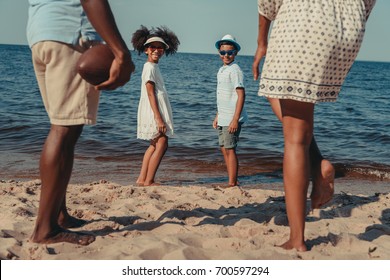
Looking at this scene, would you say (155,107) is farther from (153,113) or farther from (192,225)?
(192,225)

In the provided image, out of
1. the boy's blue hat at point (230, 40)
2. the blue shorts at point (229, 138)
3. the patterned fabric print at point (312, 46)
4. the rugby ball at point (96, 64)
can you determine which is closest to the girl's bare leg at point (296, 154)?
the patterned fabric print at point (312, 46)

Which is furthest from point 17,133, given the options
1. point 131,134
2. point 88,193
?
point 88,193

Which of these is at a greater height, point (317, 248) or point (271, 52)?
point (271, 52)

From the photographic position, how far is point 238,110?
6.26m

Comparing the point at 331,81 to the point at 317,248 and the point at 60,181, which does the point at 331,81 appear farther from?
the point at 60,181

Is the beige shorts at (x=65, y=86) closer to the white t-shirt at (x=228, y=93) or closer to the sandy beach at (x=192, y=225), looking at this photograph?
→ the sandy beach at (x=192, y=225)

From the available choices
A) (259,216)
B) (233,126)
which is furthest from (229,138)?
(259,216)

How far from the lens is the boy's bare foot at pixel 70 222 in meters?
3.62

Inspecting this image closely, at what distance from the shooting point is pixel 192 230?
3.56 m

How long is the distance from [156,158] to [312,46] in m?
3.78

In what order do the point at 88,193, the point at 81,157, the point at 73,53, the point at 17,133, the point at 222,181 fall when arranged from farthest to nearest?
the point at 17,133 → the point at 81,157 → the point at 222,181 → the point at 88,193 → the point at 73,53

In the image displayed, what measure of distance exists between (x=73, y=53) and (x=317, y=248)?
1879 millimetres

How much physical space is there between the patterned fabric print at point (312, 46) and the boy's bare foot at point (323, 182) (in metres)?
0.49

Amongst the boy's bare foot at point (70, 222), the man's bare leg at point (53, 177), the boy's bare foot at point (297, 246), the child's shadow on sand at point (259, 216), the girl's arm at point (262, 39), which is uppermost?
the girl's arm at point (262, 39)
